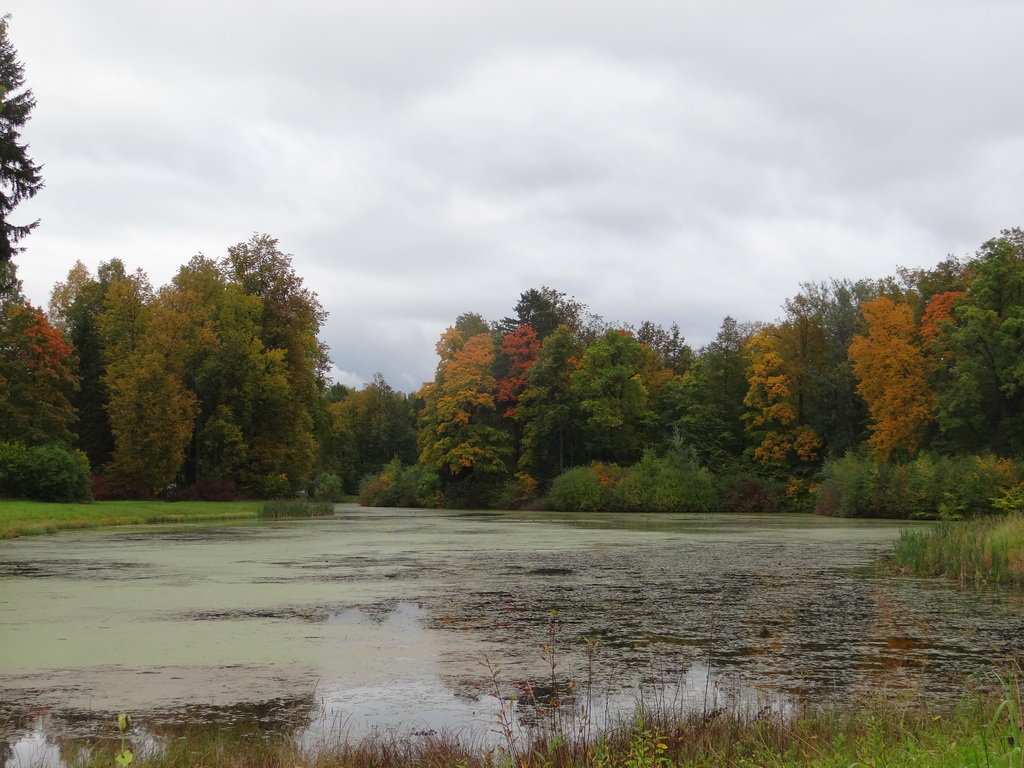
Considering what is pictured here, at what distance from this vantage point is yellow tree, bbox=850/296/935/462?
4175 cm

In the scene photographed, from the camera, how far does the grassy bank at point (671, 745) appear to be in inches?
172

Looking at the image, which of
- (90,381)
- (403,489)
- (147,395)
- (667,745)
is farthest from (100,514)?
(403,489)

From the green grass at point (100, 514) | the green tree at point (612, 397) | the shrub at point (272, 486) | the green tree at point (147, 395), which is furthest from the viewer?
the green tree at point (612, 397)

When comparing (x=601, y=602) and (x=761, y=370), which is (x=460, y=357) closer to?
(x=761, y=370)

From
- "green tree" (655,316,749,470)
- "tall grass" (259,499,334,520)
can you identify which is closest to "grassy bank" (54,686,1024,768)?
"tall grass" (259,499,334,520)

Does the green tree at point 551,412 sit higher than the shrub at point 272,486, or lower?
higher

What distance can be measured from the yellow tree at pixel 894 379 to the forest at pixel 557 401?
97 mm

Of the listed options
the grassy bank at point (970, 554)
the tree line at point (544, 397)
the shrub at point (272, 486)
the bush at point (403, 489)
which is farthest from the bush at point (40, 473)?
the grassy bank at point (970, 554)

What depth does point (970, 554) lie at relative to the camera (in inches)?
575

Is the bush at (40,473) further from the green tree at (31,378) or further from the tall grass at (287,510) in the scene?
the tall grass at (287,510)

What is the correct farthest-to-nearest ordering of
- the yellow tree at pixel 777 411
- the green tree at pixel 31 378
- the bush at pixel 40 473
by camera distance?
1. the yellow tree at pixel 777 411
2. the green tree at pixel 31 378
3. the bush at pixel 40 473

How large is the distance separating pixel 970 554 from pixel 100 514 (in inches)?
986

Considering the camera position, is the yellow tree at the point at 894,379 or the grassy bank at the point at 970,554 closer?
the grassy bank at the point at 970,554

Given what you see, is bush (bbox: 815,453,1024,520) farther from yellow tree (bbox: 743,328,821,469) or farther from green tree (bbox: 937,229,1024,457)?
yellow tree (bbox: 743,328,821,469)
